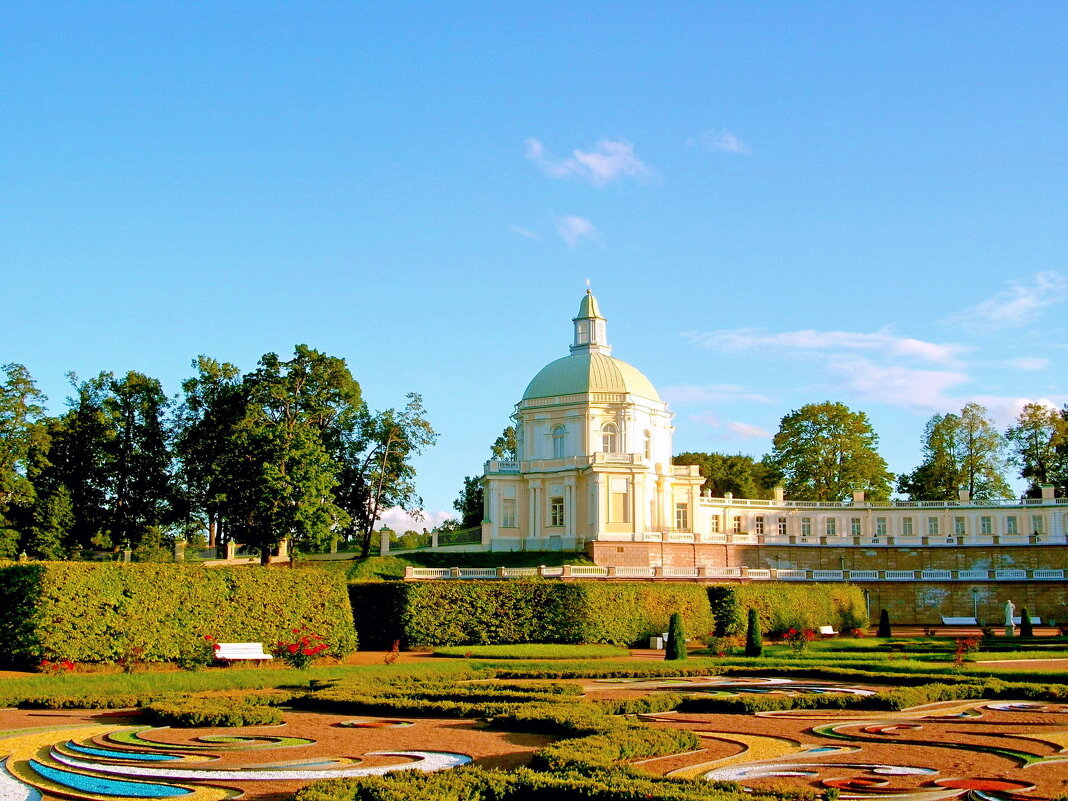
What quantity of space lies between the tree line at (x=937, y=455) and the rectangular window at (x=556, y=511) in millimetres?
18283

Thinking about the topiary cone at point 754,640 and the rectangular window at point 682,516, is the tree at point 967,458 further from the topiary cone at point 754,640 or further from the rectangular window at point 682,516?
the topiary cone at point 754,640

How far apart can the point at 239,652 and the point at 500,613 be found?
12.0 m

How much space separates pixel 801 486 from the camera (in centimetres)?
8112

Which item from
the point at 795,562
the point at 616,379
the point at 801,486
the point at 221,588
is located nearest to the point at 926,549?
the point at 795,562

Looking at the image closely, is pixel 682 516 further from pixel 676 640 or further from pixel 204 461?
pixel 676 640

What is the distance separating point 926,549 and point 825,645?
32983mm

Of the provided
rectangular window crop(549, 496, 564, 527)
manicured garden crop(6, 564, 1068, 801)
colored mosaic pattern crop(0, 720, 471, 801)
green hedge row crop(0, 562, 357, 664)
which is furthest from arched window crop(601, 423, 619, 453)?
colored mosaic pattern crop(0, 720, 471, 801)

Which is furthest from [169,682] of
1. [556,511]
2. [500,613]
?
[556,511]

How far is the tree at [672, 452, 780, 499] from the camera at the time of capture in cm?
9512

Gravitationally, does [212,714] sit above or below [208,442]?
below

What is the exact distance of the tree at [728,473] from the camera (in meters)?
95.1

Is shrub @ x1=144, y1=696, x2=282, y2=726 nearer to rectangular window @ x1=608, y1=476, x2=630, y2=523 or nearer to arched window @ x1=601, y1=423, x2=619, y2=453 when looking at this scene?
rectangular window @ x1=608, y1=476, x2=630, y2=523

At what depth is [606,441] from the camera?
241ft

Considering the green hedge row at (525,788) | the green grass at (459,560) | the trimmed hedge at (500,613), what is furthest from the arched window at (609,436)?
the green hedge row at (525,788)
